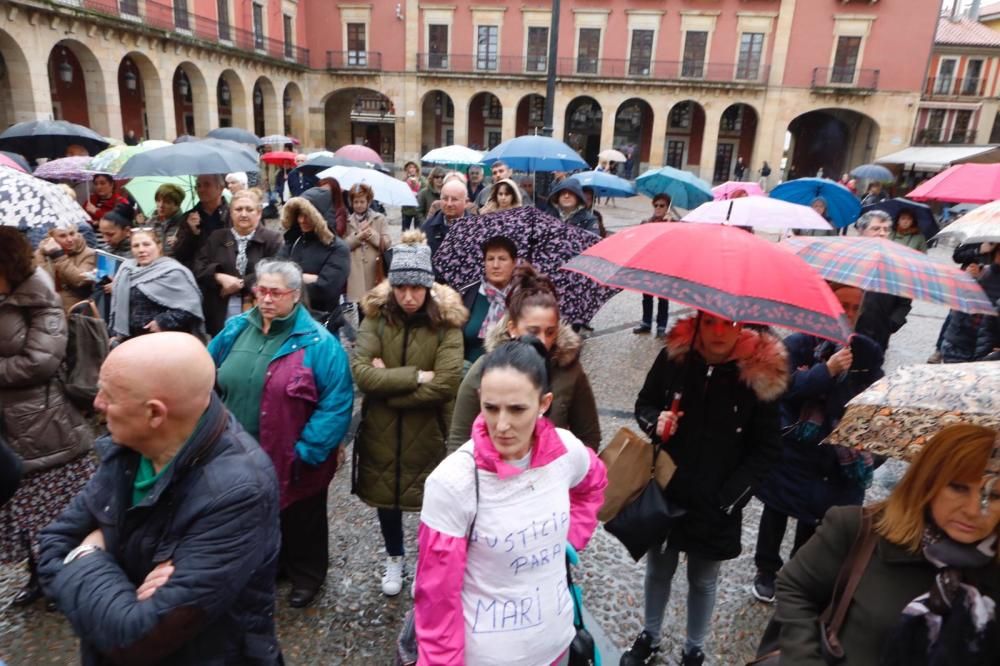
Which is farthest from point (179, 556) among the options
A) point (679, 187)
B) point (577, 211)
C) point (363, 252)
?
point (679, 187)

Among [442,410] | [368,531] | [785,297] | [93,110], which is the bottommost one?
[368,531]

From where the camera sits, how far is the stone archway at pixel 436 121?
3614 cm

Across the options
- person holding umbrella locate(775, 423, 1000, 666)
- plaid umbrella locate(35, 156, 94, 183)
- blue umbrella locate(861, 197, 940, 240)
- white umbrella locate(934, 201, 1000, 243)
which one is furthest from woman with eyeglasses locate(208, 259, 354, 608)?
blue umbrella locate(861, 197, 940, 240)

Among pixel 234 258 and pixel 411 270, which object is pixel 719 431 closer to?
pixel 411 270

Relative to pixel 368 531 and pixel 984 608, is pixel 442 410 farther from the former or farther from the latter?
pixel 984 608

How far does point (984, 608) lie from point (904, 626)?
0.18 metres

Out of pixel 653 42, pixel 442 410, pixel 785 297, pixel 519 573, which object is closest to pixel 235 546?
pixel 519 573

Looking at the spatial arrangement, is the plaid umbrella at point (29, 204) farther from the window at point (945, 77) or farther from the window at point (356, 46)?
the window at point (945, 77)

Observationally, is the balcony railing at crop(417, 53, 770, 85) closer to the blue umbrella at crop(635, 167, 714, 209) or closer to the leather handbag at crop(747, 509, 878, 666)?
the blue umbrella at crop(635, 167, 714, 209)

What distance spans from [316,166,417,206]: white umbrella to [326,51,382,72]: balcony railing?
97.0 feet

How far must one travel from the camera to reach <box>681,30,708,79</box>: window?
30.6 metres

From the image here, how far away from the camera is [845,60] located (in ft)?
97.8

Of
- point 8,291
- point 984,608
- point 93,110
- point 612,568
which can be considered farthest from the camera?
point 93,110

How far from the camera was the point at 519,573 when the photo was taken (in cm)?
168
